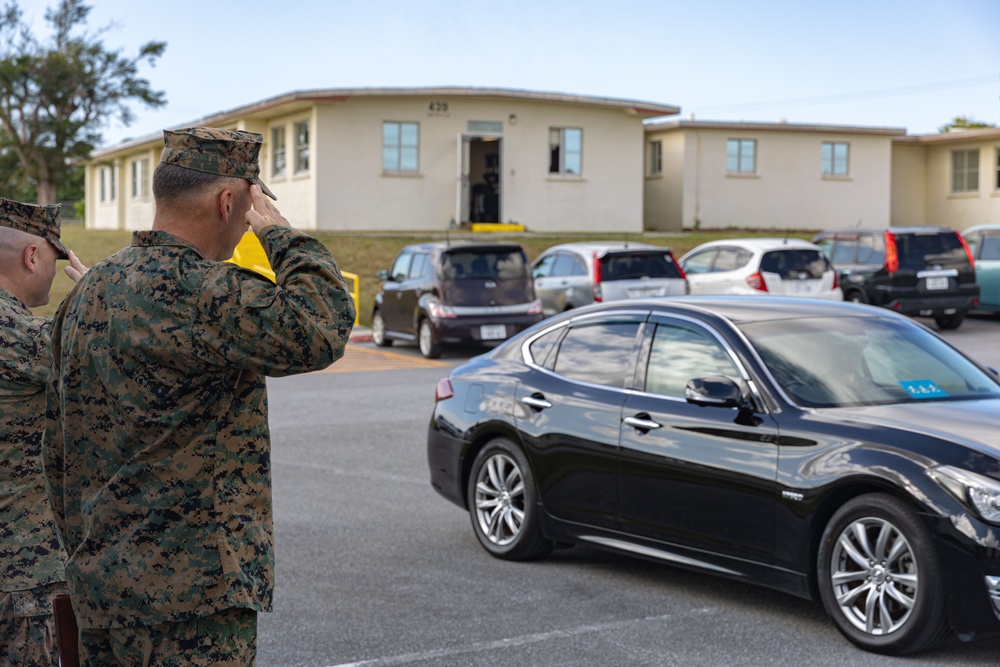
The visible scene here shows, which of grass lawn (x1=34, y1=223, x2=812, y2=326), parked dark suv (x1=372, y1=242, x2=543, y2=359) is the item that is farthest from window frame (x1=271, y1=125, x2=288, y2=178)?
parked dark suv (x1=372, y1=242, x2=543, y2=359)

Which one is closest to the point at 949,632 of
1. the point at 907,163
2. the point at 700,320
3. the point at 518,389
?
the point at 700,320

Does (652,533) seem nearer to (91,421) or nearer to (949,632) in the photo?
(949,632)

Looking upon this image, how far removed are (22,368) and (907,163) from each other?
45.3 m

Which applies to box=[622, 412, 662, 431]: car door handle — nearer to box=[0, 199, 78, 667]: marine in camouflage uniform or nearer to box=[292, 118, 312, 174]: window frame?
box=[0, 199, 78, 667]: marine in camouflage uniform

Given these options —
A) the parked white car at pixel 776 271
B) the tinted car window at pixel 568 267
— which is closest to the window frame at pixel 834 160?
the parked white car at pixel 776 271

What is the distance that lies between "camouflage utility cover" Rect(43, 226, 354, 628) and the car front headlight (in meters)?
3.53

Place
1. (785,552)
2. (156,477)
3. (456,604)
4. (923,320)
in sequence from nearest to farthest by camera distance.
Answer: (156,477), (785,552), (456,604), (923,320)

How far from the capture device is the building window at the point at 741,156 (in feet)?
136

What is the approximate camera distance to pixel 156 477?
303 cm

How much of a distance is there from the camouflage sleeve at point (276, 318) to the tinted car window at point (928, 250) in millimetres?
21243

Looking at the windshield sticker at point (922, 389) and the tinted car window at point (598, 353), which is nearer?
the windshield sticker at point (922, 389)

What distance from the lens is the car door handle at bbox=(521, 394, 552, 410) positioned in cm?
768

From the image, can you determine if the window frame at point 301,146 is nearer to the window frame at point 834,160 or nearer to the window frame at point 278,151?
the window frame at point 278,151

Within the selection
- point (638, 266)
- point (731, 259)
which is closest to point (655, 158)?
point (731, 259)
